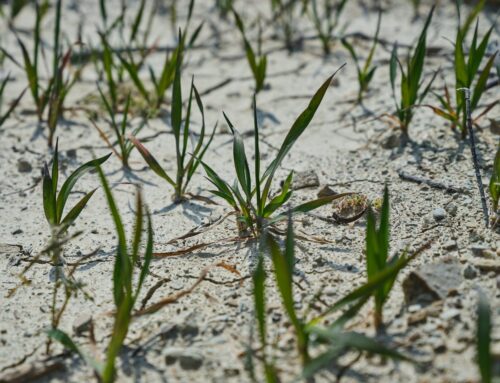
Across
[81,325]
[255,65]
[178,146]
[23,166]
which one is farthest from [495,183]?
[23,166]

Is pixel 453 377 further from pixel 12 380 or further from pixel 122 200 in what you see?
pixel 122 200

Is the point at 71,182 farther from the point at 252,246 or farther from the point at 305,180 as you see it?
the point at 305,180

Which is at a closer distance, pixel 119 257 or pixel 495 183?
pixel 119 257

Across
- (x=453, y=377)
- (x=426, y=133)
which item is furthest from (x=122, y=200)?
(x=453, y=377)

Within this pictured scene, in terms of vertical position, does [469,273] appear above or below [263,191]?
below

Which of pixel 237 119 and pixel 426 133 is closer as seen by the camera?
pixel 426 133

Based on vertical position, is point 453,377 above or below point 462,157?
below

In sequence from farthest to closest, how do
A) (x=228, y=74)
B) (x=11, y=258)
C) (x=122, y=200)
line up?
1. (x=228, y=74)
2. (x=122, y=200)
3. (x=11, y=258)
